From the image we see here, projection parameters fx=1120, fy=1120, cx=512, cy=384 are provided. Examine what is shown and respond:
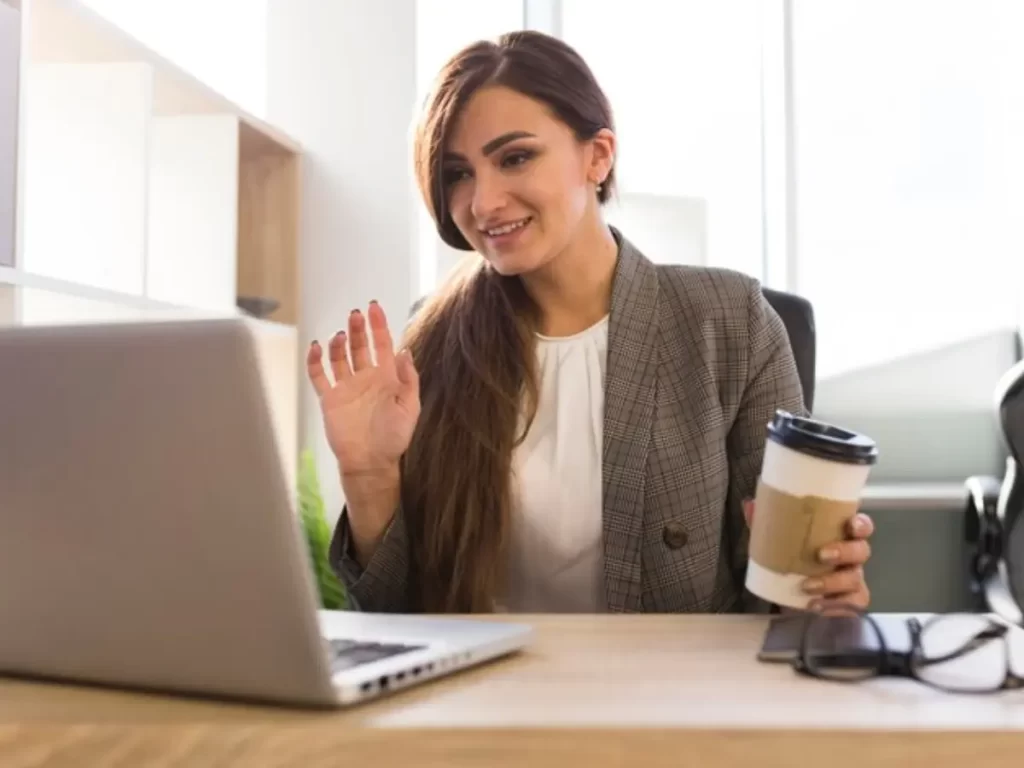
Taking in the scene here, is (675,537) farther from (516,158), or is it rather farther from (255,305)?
(255,305)

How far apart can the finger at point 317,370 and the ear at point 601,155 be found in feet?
1.92

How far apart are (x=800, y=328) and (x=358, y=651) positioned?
42.3 inches

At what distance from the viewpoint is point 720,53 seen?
295cm

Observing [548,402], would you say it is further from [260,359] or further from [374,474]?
[260,359]

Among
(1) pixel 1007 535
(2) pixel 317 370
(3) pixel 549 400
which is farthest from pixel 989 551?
(2) pixel 317 370

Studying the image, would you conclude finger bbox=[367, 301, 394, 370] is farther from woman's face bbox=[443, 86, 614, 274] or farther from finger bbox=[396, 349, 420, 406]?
woman's face bbox=[443, 86, 614, 274]

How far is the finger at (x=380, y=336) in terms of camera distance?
1.07 metres

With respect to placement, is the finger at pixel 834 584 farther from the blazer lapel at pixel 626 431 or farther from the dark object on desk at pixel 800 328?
the dark object on desk at pixel 800 328

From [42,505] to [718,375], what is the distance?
3.13 feet

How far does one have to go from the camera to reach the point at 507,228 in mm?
1470

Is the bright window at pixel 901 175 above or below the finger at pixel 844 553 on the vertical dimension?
above

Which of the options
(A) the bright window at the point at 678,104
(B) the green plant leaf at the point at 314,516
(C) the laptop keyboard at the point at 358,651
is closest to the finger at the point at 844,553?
(C) the laptop keyboard at the point at 358,651

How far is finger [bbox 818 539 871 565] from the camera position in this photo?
0.83m

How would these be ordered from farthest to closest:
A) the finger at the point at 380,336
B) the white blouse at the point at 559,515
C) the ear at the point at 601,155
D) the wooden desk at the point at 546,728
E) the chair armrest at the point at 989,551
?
1. the chair armrest at the point at 989,551
2. the ear at the point at 601,155
3. the white blouse at the point at 559,515
4. the finger at the point at 380,336
5. the wooden desk at the point at 546,728
